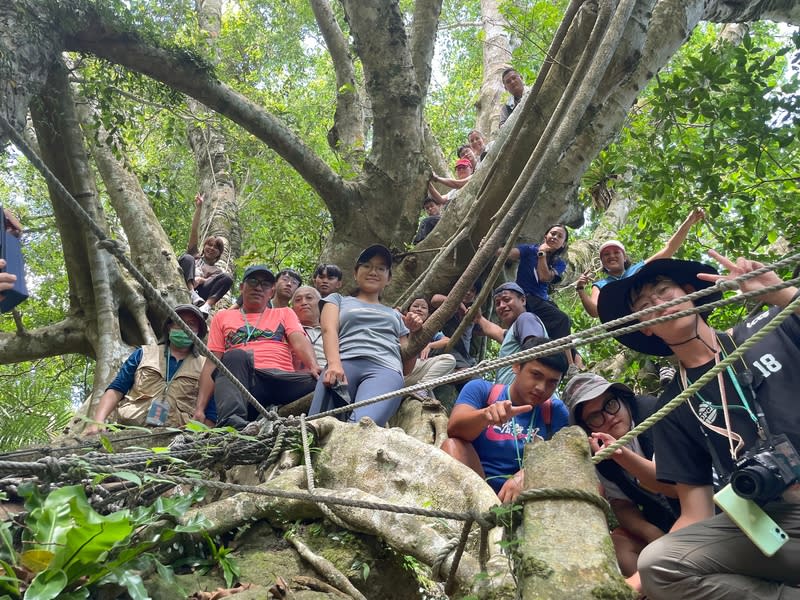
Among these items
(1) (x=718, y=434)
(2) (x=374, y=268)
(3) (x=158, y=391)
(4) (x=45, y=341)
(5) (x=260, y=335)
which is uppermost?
(2) (x=374, y=268)

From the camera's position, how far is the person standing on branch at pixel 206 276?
23.5 ft

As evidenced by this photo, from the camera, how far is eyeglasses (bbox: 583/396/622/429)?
11.1 ft

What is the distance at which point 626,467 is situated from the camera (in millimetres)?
2846

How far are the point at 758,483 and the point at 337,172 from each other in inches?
261

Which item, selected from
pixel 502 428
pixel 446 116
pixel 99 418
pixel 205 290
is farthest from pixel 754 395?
pixel 446 116

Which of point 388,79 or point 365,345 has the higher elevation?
point 388,79

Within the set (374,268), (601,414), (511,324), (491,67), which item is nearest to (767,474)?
(601,414)

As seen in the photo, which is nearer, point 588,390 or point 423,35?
point 588,390

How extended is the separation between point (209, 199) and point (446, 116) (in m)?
7.04

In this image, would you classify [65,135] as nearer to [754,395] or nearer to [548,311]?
→ [548,311]

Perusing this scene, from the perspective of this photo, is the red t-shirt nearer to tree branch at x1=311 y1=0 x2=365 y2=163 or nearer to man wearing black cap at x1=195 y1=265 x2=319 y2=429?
man wearing black cap at x1=195 y1=265 x2=319 y2=429

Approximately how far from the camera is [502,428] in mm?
3588

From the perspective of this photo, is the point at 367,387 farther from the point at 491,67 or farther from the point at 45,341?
the point at 491,67

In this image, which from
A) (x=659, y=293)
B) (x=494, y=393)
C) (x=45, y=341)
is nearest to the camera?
(x=659, y=293)
